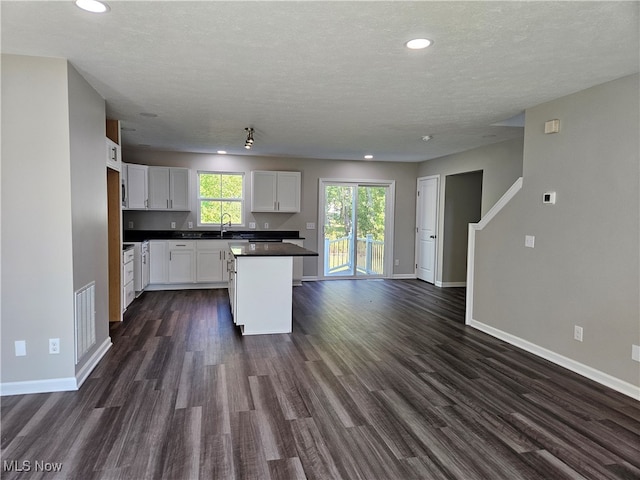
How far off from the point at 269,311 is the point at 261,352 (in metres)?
0.69

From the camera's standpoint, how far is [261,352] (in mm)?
3799

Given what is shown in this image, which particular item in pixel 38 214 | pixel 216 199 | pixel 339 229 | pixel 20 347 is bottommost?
pixel 20 347

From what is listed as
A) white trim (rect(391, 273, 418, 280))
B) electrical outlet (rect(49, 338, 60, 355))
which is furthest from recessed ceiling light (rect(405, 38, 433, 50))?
white trim (rect(391, 273, 418, 280))

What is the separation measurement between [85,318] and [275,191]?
15.0 feet

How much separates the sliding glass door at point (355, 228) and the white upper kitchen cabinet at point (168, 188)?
2.58m

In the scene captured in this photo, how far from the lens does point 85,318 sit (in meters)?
3.17

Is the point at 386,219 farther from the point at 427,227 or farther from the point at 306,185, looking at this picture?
the point at 306,185

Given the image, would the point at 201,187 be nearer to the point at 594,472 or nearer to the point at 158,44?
the point at 158,44

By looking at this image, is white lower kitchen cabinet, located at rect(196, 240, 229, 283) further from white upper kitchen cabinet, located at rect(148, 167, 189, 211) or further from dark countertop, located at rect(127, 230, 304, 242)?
white upper kitchen cabinet, located at rect(148, 167, 189, 211)

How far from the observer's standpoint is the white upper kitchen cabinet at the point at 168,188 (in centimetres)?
673

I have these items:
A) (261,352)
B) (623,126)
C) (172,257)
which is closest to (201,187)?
(172,257)

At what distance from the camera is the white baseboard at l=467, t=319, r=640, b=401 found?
2.98 m

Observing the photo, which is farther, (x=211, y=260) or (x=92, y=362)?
(x=211, y=260)

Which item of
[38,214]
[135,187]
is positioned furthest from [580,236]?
[135,187]
